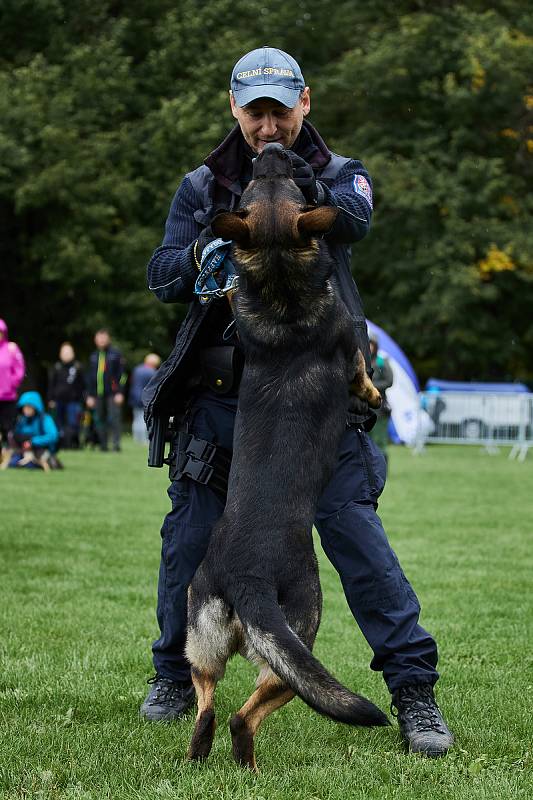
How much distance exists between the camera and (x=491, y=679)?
5.23 m

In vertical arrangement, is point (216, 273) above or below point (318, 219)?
below

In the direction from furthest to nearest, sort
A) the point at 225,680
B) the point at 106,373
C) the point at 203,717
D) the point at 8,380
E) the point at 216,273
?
the point at 106,373 → the point at 8,380 → the point at 225,680 → the point at 216,273 → the point at 203,717

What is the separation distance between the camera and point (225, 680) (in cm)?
522

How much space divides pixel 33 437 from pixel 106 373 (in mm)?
5199

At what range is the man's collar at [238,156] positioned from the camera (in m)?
4.30

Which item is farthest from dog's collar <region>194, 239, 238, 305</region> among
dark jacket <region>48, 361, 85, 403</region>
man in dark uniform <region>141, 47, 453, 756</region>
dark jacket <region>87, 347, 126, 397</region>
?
dark jacket <region>48, 361, 85, 403</region>

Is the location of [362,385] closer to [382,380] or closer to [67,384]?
[382,380]

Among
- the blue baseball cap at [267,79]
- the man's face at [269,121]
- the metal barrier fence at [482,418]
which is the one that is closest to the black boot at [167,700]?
the man's face at [269,121]

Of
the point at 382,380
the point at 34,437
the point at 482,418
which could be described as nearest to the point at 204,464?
the point at 382,380

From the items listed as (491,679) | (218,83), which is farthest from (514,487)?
(218,83)

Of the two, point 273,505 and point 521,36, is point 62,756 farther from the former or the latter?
point 521,36

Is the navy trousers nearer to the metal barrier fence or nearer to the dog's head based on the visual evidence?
the dog's head

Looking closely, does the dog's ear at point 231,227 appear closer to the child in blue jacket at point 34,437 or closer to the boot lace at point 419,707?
the boot lace at point 419,707

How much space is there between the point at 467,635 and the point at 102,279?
85.1 feet
